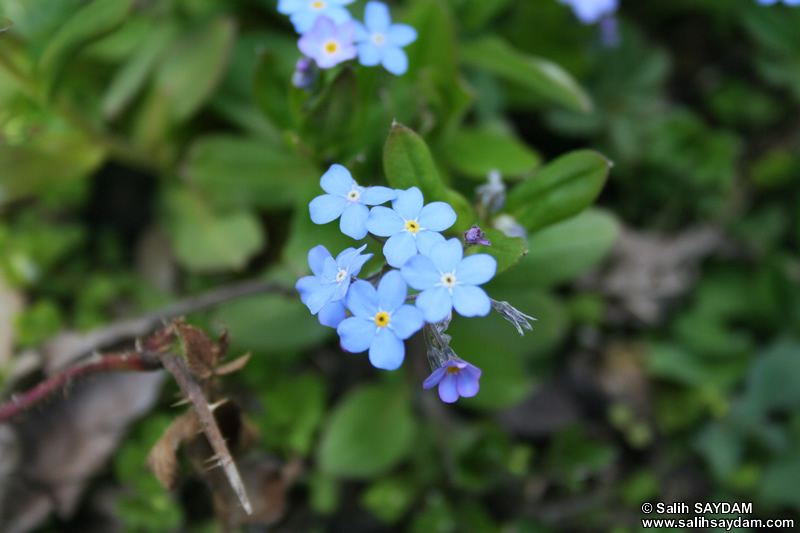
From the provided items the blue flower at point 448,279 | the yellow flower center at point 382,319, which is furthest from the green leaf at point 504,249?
the yellow flower center at point 382,319

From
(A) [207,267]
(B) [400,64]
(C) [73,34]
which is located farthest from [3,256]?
(B) [400,64]

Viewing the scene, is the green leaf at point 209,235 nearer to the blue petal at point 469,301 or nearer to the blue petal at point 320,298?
the blue petal at point 320,298

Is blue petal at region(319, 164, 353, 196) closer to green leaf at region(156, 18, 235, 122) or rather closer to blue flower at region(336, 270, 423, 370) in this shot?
blue flower at region(336, 270, 423, 370)

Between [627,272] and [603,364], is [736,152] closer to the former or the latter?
[627,272]

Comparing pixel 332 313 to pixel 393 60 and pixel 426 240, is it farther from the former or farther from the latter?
A: pixel 393 60

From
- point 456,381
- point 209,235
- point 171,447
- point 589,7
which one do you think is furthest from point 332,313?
point 589,7

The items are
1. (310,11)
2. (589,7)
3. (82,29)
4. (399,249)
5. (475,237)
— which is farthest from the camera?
(589,7)
